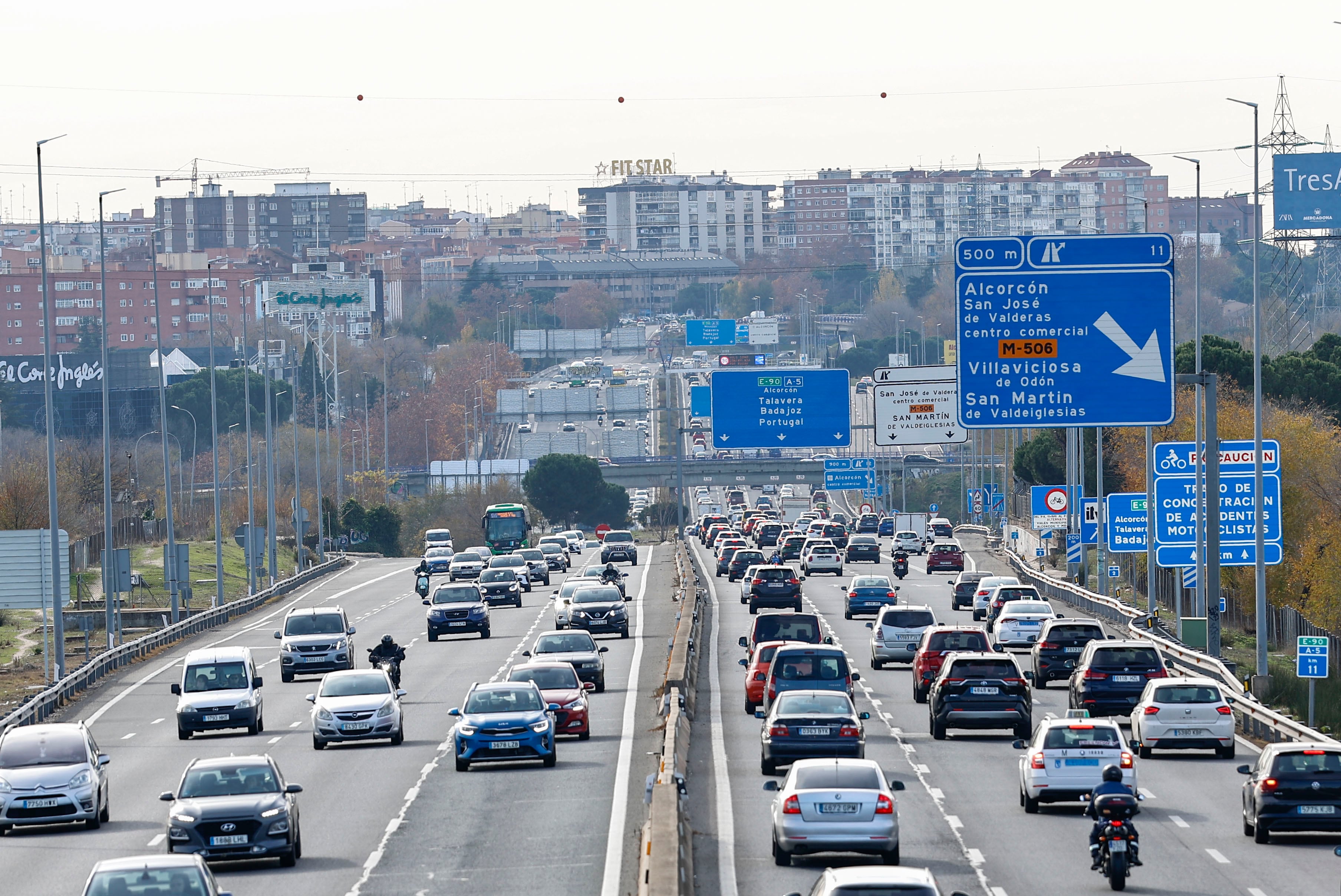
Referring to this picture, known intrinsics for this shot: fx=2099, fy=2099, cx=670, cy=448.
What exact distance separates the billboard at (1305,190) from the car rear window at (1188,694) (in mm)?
77298

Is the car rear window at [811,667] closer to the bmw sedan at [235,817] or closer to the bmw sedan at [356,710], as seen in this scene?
the bmw sedan at [356,710]

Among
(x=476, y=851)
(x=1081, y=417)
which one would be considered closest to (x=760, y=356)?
(x=1081, y=417)

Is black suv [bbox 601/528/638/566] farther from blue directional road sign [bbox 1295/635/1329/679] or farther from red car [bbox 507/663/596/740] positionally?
blue directional road sign [bbox 1295/635/1329/679]

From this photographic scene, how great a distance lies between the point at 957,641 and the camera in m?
38.8

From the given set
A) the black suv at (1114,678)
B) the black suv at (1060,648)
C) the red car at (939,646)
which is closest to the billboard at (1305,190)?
the black suv at (1060,648)

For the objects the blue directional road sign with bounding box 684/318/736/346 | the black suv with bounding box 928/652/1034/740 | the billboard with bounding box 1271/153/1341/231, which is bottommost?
the black suv with bounding box 928/652/1034/740

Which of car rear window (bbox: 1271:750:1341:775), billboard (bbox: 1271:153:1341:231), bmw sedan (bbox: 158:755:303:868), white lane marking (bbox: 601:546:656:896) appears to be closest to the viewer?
white lane marking (bbox: 601:546:656:896)

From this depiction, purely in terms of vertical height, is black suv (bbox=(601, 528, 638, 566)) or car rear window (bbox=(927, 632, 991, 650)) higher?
car rear window (bbox=(927, 632, 991, 650))

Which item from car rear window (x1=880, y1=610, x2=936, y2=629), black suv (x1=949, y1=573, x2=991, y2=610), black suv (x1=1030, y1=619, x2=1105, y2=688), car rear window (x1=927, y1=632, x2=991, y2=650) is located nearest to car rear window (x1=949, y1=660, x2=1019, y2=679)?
car rear window (x1=927, y1=632, x2=991, y2=650)

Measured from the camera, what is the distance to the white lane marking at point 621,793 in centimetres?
2066

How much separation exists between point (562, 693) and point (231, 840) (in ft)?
41.0

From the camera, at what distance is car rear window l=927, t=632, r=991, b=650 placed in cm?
3853

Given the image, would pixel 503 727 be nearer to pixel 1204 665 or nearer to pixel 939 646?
pixel 939 646

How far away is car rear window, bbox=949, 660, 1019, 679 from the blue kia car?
6.59 meters
